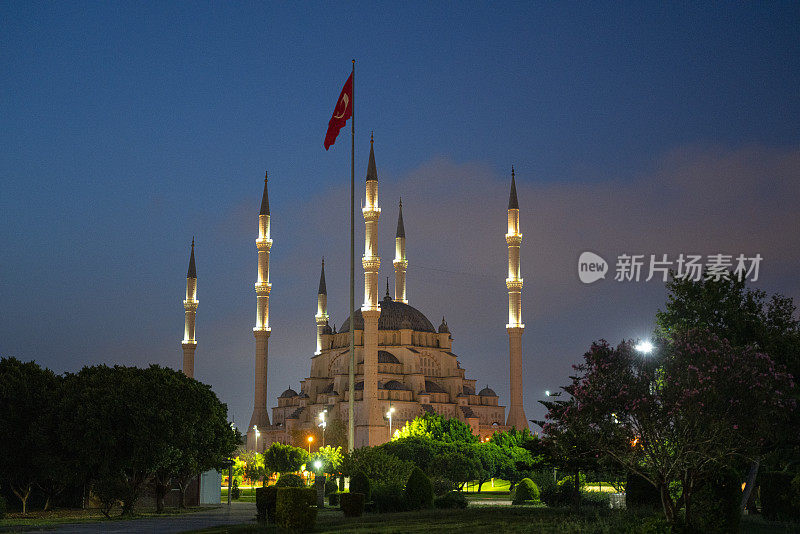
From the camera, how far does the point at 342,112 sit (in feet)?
145

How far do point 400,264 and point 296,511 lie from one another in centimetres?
8967

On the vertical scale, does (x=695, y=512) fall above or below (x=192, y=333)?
below

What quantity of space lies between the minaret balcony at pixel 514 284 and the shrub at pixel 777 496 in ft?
195

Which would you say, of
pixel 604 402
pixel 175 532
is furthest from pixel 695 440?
pixel 175 532

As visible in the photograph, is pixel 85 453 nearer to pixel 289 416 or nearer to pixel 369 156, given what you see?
pixel 369 156

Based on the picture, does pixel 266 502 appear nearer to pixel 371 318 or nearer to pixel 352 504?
pixel 352 504

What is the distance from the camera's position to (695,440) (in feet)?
68.3

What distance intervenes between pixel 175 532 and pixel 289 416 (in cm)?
7845

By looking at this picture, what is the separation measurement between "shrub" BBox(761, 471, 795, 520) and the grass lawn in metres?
25.2

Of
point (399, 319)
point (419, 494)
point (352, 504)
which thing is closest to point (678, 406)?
point (352, 504)

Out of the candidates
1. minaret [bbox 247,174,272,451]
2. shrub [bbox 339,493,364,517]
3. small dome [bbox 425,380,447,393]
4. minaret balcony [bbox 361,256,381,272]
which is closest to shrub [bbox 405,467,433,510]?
shrub [bbox 339,493,364,517]

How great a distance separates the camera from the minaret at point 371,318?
75.8 metres

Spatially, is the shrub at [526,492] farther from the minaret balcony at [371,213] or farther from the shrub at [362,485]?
the minaret balcony at [371,213]

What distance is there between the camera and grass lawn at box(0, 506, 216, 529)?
33.7 m
